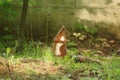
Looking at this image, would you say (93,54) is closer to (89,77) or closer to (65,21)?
(65,21)

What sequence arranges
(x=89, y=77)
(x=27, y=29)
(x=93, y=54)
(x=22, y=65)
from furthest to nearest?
(x=27, y=29)
(x=93, y=54)
(x=22, y=65)
(x=89, y=77)

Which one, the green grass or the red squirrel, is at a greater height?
the red squirrel

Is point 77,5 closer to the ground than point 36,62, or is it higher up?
higher up

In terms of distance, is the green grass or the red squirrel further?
the red squirrel

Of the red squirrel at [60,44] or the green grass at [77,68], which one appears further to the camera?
the red squirrel at [60,44]

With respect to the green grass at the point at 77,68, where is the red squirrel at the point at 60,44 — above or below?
above

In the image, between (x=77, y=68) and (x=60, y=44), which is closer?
(x=77, y=68)

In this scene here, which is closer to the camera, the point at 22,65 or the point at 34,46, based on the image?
the point at 22,65

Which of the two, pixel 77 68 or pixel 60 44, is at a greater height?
pixel 60 44

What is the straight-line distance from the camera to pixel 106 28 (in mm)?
6773

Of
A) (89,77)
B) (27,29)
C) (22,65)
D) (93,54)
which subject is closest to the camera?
(89,77)

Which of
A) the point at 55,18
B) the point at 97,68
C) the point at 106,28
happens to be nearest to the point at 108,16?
the point at 106,28

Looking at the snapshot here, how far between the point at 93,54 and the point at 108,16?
127cm

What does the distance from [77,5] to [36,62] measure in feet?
7.86
